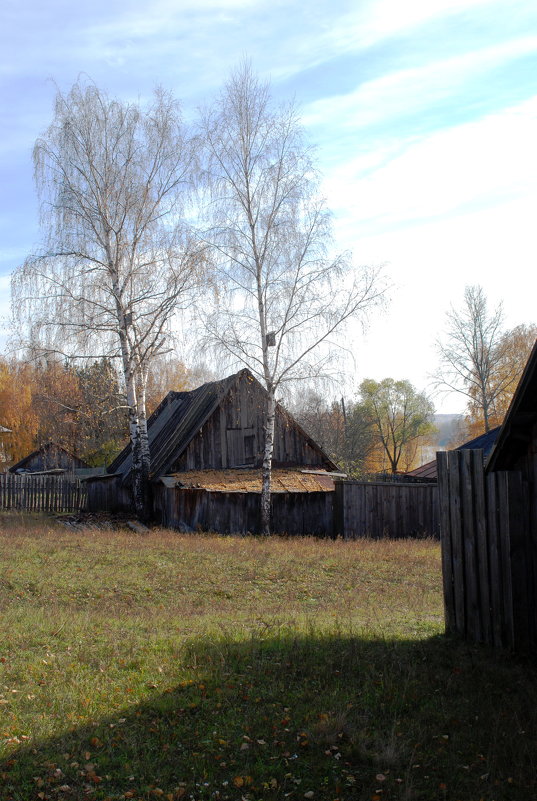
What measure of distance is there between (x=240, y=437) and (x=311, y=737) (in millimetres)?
21489

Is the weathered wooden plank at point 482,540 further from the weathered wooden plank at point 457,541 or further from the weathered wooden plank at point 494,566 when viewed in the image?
the weathered wooden plank at point 457,541

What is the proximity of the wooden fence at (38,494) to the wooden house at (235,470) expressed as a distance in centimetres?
→ 523

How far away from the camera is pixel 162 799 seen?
4.88 metres

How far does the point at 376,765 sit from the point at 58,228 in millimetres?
22996

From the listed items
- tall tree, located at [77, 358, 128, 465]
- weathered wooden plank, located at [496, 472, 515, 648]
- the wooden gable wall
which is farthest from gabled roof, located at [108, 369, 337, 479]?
weathered wooden plank, located at [496, 472, 515, 648]

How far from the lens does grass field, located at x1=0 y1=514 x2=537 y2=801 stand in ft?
17.0

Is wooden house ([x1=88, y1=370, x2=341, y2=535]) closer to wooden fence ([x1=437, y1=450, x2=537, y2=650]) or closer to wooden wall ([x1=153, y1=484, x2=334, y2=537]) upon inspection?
wooden wall ([x1=153, y1=484, x2=334, y2=537])

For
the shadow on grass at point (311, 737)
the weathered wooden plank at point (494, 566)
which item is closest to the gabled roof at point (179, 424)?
the weathered wooden plank at point (494, 566)

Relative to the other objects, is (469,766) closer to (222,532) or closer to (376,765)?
(376,765)

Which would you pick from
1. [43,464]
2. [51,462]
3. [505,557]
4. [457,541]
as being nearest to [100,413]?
[457,541]

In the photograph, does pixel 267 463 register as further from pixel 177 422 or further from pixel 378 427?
pixel 378 427

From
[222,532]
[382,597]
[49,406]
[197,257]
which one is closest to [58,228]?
[197,257]

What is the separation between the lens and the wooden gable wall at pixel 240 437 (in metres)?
26.3

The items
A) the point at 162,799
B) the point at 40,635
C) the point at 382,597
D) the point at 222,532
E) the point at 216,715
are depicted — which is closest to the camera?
the point at 162,799
